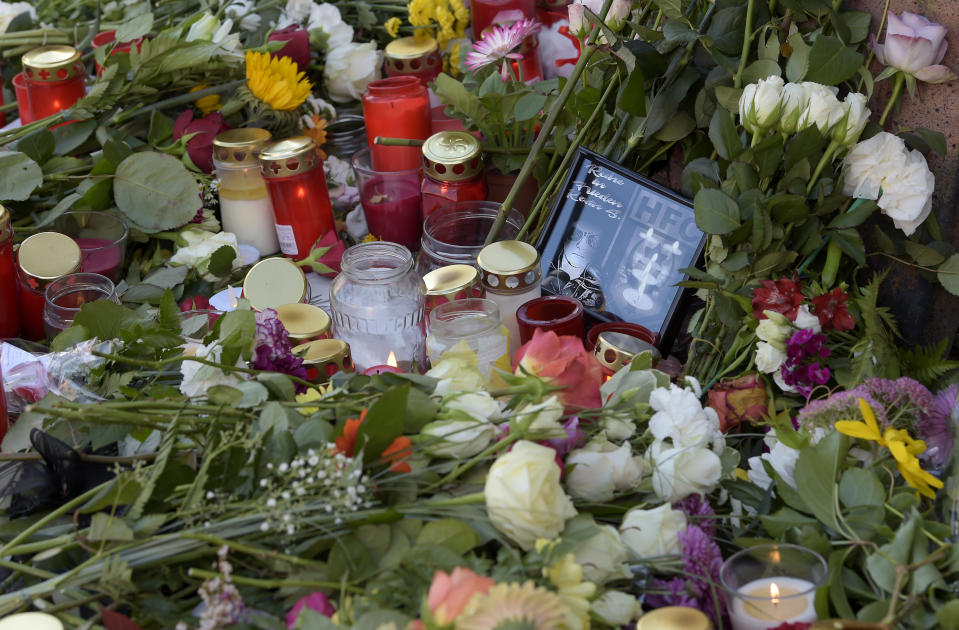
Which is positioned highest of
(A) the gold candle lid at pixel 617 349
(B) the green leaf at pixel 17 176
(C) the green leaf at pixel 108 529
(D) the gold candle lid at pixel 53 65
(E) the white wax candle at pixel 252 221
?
(C) the green leaf at pixel 108 529

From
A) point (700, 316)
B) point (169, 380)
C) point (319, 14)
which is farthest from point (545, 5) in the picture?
point (169, 380)

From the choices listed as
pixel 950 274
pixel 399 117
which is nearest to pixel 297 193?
pixel 399 117

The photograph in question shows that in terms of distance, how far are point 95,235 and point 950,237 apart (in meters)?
1.01

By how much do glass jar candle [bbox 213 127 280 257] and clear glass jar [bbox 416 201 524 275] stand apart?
0.83 feet

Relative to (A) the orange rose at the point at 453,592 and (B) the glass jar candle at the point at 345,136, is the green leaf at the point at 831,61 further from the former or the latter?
(B) the glass jar candle at the point at 345,136

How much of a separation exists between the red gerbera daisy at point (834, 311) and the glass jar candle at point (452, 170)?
19.0 inches

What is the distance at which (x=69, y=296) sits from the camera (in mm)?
1035

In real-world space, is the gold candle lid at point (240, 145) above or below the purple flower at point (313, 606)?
below

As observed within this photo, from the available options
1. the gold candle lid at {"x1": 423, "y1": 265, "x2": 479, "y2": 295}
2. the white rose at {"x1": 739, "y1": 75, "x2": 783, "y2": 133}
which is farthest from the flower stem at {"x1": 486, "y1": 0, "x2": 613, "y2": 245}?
the white rose at {"x1": 739, "y1": 75, "x2": 783, "y2": 133}

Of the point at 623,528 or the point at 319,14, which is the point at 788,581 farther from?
the point at 319,14

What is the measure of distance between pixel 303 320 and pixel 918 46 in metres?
0.64

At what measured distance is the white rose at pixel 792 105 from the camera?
34.1 inches

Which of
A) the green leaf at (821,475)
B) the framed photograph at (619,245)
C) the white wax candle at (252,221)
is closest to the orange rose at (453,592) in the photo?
the green leaf at (821,475)

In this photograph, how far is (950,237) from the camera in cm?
93
